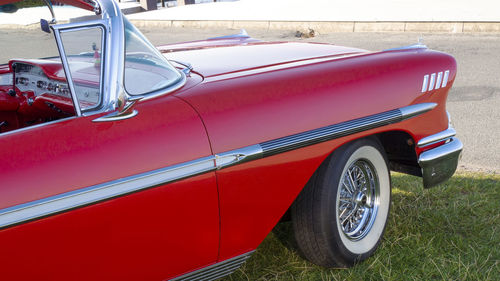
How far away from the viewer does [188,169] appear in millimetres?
2174

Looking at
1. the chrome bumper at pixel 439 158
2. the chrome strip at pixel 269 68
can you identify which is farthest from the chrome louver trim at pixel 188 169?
the chrome strip at pixel 269 68

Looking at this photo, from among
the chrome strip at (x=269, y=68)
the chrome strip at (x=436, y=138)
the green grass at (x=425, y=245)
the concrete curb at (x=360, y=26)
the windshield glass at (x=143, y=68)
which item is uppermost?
the windshield glass at (x=143, y=68)

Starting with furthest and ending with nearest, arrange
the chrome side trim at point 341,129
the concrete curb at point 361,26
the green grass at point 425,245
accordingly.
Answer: the concrete curb at point 361,26
the green grass at point 425,245
the chrome side trim at point 341,129

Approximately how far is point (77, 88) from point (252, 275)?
4.23ft

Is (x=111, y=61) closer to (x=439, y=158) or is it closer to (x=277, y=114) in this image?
(x=277, y=114)

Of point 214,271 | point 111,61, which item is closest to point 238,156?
point 214,271

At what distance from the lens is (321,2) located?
49.3 feet

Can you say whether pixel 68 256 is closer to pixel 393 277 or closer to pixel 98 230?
pixel 98 230

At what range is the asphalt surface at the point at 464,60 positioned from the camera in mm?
3186

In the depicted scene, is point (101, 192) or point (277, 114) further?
point (277, 114)

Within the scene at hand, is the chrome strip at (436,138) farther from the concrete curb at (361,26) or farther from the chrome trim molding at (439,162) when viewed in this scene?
the concrete curb at (361,26)

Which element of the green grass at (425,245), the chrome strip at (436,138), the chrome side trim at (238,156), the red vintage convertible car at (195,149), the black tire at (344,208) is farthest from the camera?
the chrome strip at (436,138)

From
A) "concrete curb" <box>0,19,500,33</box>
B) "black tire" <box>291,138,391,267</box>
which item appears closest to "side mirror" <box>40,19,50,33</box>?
"black tire" <box>291,138,391,267</box>

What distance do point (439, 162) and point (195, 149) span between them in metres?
1.55
